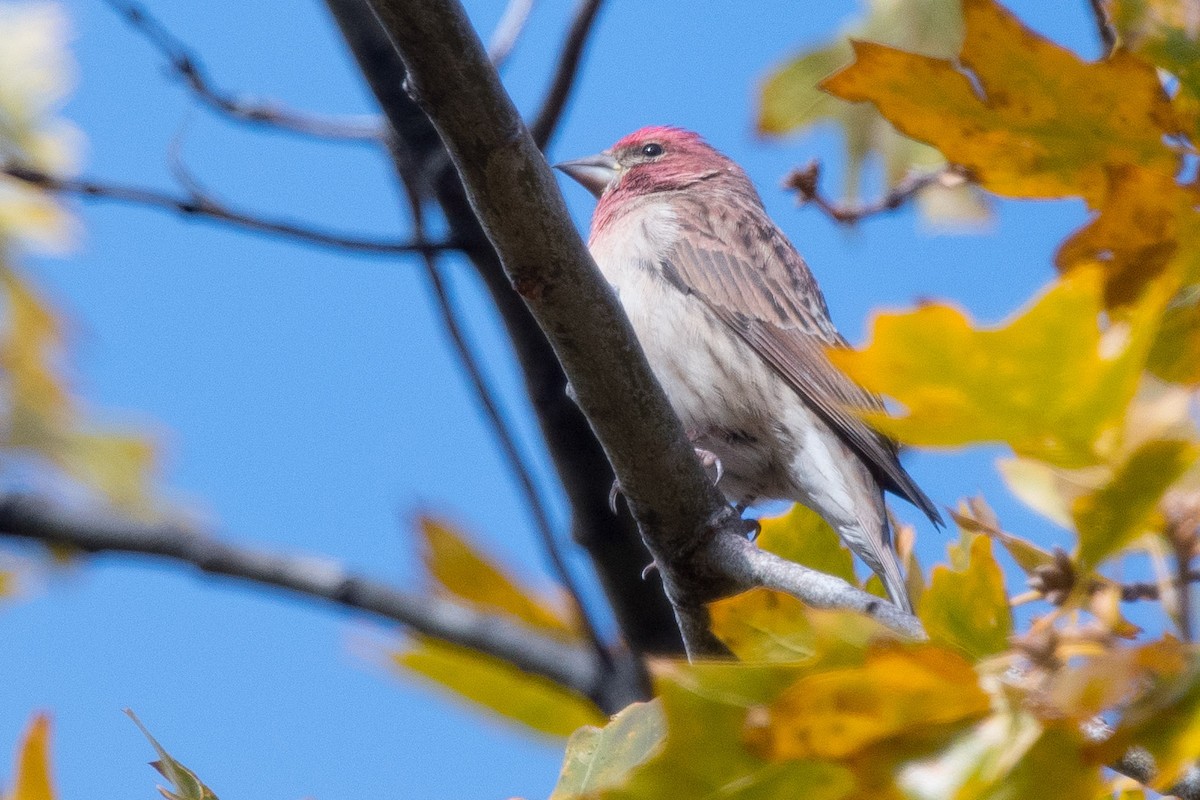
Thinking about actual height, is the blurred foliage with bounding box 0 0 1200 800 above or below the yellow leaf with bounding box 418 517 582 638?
below

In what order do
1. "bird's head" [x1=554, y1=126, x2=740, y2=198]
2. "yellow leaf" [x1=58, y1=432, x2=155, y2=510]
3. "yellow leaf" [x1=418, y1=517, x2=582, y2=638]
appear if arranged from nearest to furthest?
1. "yellow leaf" [x1=418, y1=517, x2=582, y2=638]
2. "yellow leaf" [x1=58, y1=432, x2=155, y2=510]
3. "bird's head" [x1=554, y1=126, x2=740, y2=198]

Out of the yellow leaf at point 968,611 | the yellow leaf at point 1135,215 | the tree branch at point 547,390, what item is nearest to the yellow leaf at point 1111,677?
the yellow leaf at point 968,611

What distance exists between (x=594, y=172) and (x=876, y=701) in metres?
5.86

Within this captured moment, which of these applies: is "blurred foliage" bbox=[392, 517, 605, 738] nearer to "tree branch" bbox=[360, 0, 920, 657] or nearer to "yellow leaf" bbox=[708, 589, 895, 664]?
"tree branch" bbox=[360, 0, 920, 657]

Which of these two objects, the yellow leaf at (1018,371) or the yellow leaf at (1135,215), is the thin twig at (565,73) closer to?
the yellow leaf at (1135,215)

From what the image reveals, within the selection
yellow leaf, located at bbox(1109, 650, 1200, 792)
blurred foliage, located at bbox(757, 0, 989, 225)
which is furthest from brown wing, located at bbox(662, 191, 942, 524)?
yellow leaf, located at bbox(1109, 650, 1200, 792)

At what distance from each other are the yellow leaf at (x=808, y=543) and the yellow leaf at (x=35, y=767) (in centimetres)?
125

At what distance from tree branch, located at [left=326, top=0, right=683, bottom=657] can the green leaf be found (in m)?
2.67

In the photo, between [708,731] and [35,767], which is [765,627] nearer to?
[708,731]

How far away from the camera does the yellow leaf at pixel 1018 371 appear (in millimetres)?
1192

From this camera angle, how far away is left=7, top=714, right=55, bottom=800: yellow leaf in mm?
1460

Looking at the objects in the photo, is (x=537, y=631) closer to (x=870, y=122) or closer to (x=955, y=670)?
(x=870, y=122)

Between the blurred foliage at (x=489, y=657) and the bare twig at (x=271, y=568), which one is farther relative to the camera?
the bare twig at (x=271, y=568)

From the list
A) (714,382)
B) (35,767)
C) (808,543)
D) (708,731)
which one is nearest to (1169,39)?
(708,731)
